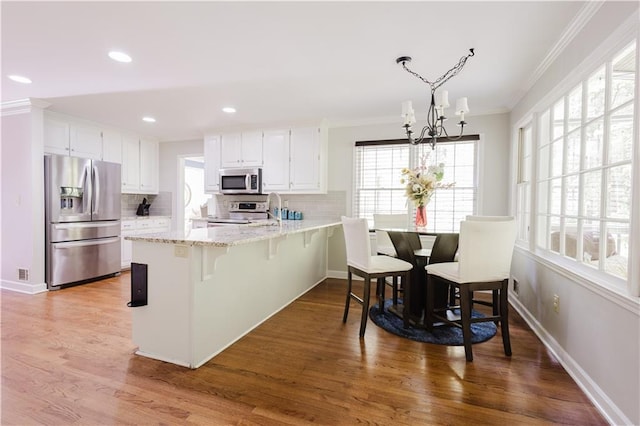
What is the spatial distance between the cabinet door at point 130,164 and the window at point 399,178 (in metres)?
3.89


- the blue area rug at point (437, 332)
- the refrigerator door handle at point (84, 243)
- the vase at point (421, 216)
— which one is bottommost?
the blue area rug at point (437, 332)

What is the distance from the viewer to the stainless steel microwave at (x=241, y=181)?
464 cm

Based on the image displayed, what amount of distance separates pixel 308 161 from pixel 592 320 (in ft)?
11.6

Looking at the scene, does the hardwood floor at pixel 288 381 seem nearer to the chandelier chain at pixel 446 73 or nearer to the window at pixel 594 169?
the window at pixel 594 169

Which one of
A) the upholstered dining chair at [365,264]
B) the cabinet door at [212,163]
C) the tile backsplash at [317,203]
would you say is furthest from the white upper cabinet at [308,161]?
the upholstered dining chair at [365,264]

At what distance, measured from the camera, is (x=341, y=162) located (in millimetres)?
4566

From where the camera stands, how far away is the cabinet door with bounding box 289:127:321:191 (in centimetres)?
442

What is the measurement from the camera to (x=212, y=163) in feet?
16.5

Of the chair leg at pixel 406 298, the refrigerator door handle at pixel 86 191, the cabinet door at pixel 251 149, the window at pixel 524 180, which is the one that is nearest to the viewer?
the chair leg at pixel 406 298

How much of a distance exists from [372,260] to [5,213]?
188 inches

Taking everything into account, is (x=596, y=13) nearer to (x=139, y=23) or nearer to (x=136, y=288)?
(x=139, y=23)

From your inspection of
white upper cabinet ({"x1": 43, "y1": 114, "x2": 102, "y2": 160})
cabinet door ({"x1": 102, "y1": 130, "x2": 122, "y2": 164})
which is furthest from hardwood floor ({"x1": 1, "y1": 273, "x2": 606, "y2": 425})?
cabinet door ({"x1": 102, "y1": 130, "x2": 122, "y2": 164})

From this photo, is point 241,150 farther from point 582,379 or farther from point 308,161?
point 582,379

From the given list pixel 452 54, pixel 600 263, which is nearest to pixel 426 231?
pixel 600 263
